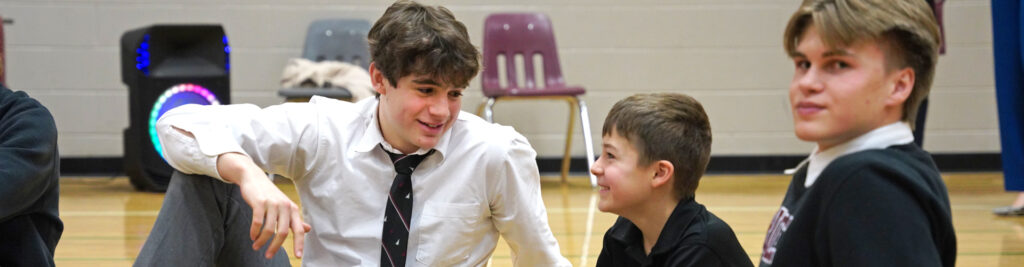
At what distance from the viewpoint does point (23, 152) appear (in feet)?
5.06

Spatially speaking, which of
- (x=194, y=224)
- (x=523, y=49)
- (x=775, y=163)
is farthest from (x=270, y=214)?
(x=775, y=163)

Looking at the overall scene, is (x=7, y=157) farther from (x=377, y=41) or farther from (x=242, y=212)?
(x=377, y=41)

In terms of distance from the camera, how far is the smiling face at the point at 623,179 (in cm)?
170

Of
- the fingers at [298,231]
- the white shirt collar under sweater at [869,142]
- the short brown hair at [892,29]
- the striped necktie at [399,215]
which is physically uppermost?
the short brown hair at [892,29]

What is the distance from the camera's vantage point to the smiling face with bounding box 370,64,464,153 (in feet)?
5.36

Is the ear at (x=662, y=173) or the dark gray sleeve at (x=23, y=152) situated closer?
the dark gray sleeve at (x=23, y=152)

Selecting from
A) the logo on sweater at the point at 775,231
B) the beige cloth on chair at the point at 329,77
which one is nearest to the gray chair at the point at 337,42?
the beige cloth on chair at the point at 329,77

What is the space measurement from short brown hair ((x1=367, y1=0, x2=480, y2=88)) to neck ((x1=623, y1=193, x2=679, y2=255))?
1.21 feet

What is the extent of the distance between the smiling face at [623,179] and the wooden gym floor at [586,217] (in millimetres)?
1051

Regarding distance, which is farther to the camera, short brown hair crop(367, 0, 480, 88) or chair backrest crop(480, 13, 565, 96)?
chair backrest crop(480, 13, 565, 96)

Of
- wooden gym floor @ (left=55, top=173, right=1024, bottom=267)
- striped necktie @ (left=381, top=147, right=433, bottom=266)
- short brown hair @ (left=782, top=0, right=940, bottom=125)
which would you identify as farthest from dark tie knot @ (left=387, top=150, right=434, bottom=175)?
wooden gym floor @ (left=55, top=173, right=1024, bottom=267)

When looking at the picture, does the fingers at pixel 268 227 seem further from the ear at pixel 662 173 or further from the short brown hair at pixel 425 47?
the ear at pixel 662 173

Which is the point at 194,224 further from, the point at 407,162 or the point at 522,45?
the point at 522,45

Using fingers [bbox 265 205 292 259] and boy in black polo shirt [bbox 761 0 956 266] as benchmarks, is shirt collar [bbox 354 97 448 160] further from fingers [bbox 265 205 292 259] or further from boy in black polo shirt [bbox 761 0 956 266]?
boy in black polo shirt [bbox 761 0 956 266]
